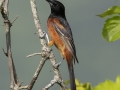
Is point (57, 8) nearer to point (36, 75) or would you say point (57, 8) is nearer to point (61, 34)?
point (61, 34)

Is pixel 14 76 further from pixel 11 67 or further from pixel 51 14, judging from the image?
pixel 51 14

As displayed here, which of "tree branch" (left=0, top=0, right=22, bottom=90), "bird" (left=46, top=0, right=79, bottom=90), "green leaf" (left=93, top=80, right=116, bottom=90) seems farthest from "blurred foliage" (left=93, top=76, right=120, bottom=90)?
"bird" (left=46, top=0, right=79, bottom=90)

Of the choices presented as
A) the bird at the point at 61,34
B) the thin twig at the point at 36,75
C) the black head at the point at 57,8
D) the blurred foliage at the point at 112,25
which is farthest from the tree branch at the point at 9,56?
the black head at the point at 57,8

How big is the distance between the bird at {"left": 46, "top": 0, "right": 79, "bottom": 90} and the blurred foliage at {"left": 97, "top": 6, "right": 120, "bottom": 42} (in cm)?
133

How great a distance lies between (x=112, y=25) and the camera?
59.2 inches

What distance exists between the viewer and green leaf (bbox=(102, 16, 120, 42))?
4.75ft

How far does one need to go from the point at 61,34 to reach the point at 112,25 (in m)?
2.34

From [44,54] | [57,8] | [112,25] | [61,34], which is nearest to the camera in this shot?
[112,25]

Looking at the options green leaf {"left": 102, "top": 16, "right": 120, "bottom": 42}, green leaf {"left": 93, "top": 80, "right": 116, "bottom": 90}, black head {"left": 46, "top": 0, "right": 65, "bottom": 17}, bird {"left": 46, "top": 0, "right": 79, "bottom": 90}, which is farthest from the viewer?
black head {"left": 46, "top": 0, "right": 65, "bottom": 17}

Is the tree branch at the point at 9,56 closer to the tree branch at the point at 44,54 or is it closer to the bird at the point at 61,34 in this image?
the tree branch at the point at 44,54

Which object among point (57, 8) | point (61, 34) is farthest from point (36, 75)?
point (57, 8)

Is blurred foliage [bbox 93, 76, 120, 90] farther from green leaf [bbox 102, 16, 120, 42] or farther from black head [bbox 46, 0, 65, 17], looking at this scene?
black head [bbox 46, 0, 65, 17]

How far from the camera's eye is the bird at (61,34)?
10.9ft

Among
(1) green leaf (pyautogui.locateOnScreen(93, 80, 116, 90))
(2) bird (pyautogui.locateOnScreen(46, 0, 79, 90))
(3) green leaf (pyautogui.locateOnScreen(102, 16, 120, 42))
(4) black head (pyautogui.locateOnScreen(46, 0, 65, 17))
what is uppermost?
(3) green leaf (pyautogui.locateOnScreen(102, 16, 120, 42))
